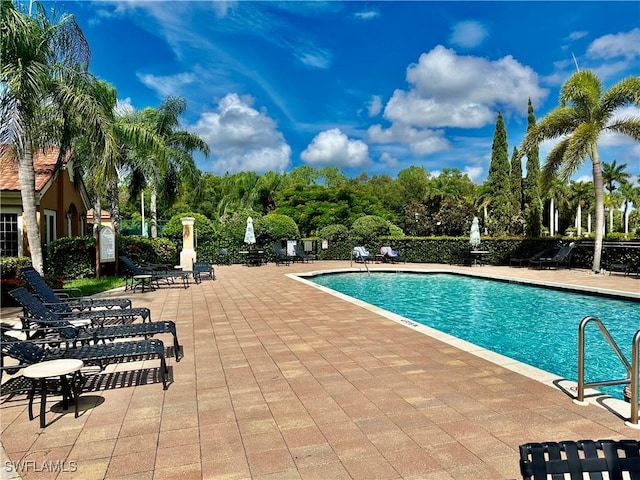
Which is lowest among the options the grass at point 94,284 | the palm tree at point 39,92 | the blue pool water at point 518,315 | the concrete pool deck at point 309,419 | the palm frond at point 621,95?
the blue pool water at point 518,315

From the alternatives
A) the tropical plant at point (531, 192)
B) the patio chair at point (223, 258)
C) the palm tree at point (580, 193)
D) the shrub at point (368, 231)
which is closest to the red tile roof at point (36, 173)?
the patio chair at point (223, 258)

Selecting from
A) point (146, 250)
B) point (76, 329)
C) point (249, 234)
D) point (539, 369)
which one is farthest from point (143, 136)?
point (539, 369)

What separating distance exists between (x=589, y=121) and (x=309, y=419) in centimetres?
1780

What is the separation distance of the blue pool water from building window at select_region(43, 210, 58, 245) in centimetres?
1117

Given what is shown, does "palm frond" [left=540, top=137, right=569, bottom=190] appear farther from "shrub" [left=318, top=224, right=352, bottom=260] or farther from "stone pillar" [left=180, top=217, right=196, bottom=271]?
"stone pillar" [left=180, top=217, right=196, bottom=271]

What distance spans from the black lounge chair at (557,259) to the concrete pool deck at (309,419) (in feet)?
46.6

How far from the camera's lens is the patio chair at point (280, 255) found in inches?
856

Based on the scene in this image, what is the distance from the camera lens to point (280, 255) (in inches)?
863

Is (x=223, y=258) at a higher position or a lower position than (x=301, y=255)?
lower

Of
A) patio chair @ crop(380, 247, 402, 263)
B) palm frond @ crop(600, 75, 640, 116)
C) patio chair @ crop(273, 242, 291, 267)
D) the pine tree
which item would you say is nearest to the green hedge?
patio chair @ crop(273, 242, 291, 267)

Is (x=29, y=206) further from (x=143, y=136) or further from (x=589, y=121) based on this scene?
(x=589, y=121)

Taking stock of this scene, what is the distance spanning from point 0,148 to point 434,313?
11.3m

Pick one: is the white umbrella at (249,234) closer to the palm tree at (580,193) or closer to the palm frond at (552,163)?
the palm frond at (552,163)

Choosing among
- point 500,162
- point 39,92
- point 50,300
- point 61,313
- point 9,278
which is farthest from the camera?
point 500,162
